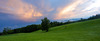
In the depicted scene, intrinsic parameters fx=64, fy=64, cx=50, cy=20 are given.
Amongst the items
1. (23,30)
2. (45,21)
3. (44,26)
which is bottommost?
(23,30)

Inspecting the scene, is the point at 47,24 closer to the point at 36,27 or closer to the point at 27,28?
the point at 36,27

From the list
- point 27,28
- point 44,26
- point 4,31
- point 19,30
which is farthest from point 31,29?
point 44,26

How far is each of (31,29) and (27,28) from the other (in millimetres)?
5007

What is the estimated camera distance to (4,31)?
199ft

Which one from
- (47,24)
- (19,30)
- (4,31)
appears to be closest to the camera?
(47,24)

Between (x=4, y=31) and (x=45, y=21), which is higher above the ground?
(x=45, y=21)

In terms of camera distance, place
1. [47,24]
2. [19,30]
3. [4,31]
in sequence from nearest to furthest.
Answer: [47,24] < [4,31] < [19,30]

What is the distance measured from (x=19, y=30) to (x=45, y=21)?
150 ft

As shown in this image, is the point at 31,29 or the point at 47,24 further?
the point at 31,29

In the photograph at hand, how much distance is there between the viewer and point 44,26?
4103 cm

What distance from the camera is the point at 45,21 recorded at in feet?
136

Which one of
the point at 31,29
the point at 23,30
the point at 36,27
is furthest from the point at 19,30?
the point at 36,27

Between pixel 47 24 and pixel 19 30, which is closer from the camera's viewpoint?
pixel 47 24

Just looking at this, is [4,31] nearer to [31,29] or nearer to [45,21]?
[31,29]
